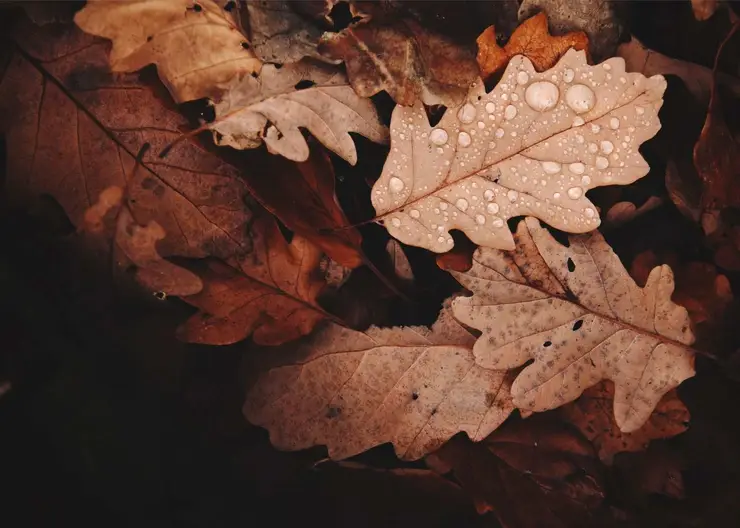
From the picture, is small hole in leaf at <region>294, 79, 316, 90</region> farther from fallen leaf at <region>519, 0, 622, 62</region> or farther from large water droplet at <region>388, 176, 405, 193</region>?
fallen leaf at <region>519, 0, 622, 62</region>

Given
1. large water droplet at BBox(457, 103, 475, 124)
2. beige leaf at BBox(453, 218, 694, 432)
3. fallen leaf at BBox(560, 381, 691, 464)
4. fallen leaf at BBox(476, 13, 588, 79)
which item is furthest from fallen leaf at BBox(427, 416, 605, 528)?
fallen leaf at BBox(476, 13, 588, 79)

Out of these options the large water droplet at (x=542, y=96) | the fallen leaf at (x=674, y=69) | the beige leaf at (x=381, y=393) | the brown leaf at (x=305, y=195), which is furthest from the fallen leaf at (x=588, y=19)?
the beige leaf at (x=381, y=393)

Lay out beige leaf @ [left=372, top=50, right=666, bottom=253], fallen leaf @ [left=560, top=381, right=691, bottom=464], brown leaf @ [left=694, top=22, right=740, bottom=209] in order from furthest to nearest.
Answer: fallen leaf @ [left=560, top=381, right=691, bottom=464]
brown leaf @ [left=694, top=22, right=740, bottom=209]
beige leaf @ [left=372, top=50, right=666, bottom=253]

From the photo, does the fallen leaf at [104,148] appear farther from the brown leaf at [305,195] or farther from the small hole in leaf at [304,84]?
the small hole in leaf at [304,84]

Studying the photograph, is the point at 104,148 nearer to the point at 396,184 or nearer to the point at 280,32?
the point at 280,32

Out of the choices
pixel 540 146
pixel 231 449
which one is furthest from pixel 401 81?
pixel 231 449

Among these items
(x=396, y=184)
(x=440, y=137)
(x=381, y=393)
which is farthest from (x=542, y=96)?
(x=381, y=393)

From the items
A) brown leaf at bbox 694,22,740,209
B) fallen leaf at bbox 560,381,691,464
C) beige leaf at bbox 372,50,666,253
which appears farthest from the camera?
fallen leaf at bbox 560,381,691,464
